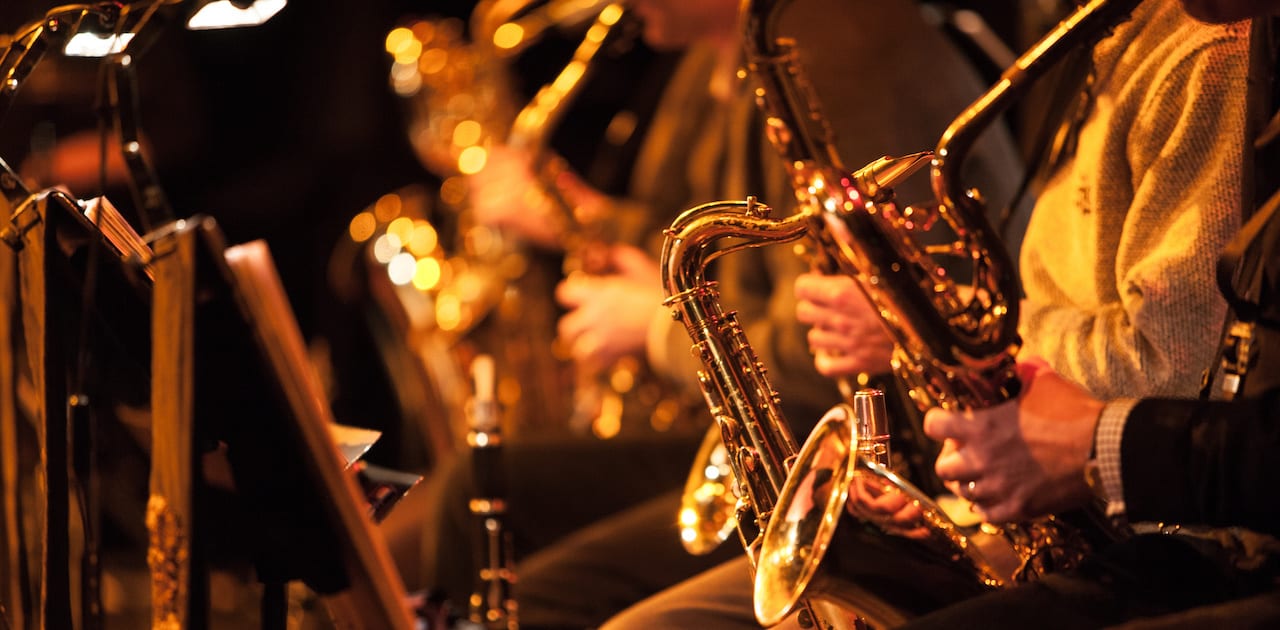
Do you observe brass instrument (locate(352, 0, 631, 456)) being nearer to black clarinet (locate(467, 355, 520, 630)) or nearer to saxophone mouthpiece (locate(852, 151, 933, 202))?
black clarinet (locate(467, 355, 520, 630))

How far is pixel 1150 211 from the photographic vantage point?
4.32 feet

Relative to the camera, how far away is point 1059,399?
1.18 m

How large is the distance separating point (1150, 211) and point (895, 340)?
0.29 metres

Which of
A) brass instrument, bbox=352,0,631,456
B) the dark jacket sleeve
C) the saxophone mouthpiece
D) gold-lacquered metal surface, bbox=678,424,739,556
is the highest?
brass instrument, bbox=352,0,631,456

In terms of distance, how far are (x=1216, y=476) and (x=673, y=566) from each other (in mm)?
1073

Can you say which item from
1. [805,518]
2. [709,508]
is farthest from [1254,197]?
[709,508]

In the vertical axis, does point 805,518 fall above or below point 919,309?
below

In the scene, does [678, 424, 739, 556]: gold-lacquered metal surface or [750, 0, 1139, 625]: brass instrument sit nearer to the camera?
[750, 0, 1139, 625]: brass instrument

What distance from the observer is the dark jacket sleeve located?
1065 millimetres

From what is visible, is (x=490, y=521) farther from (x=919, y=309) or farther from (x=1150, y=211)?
(x=1150, y=211)

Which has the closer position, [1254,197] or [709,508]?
[1254,197]

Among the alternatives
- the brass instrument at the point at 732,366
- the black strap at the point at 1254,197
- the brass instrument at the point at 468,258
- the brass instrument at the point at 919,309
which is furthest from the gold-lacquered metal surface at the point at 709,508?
the brass instrument at the point at 468,258

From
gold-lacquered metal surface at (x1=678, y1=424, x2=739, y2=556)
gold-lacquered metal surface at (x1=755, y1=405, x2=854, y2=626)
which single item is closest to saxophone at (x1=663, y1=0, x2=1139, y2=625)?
gold-lacquered metal surface at (x1=755, y1=405, x2=854, y2=626)

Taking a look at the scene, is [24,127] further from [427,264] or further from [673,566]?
[427,264]
